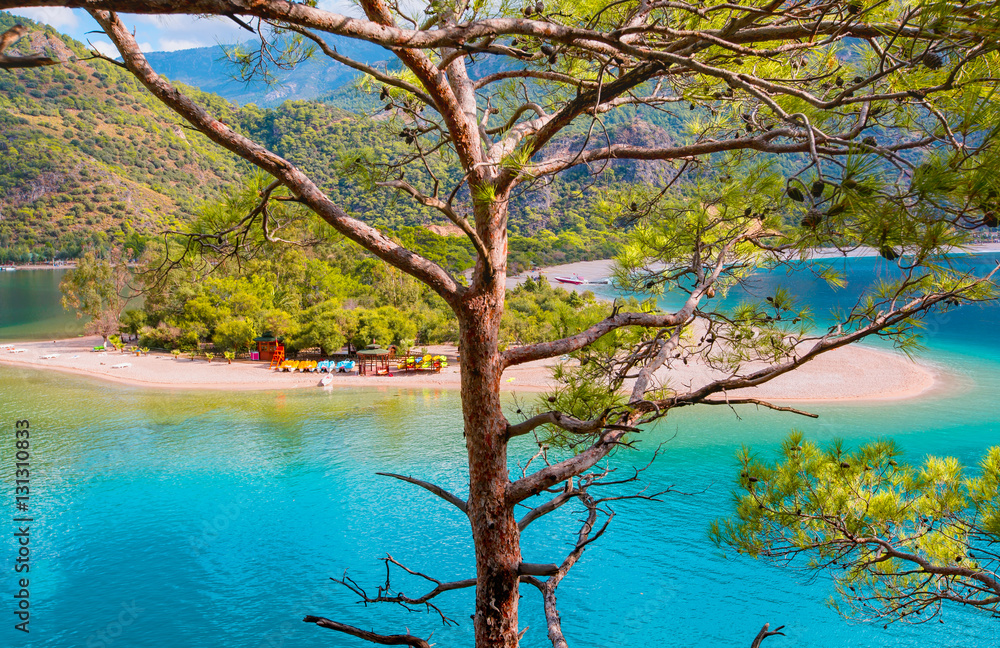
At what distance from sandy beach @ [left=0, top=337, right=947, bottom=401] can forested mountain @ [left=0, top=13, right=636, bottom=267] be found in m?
16.9

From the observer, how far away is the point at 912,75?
5.55 ft

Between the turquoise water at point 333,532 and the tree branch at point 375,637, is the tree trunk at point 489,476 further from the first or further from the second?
the turquoise water at point 333,532

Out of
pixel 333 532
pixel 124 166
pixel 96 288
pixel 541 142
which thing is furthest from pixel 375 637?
pixel 124 166

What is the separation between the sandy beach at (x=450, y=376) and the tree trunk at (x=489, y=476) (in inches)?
586

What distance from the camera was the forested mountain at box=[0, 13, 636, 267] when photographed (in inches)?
1638

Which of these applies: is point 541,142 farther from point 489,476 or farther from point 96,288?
point 96,288

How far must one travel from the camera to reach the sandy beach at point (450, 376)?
1705 centimetres

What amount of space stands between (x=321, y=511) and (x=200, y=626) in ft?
9.68

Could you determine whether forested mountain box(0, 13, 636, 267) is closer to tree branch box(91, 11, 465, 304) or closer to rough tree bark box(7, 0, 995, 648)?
rough tree bark box(7, 0, 995, 648)

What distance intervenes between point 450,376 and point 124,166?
52056mm

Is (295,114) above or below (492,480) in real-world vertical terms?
above

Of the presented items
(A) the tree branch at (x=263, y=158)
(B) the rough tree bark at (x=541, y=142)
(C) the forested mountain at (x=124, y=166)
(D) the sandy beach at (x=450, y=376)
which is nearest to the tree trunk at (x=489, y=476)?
(B) the rough tree bark at (x=541, y=142)

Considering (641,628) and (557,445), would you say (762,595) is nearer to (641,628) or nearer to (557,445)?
(641,628)

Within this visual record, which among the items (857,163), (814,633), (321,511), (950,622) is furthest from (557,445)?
(321,511)
